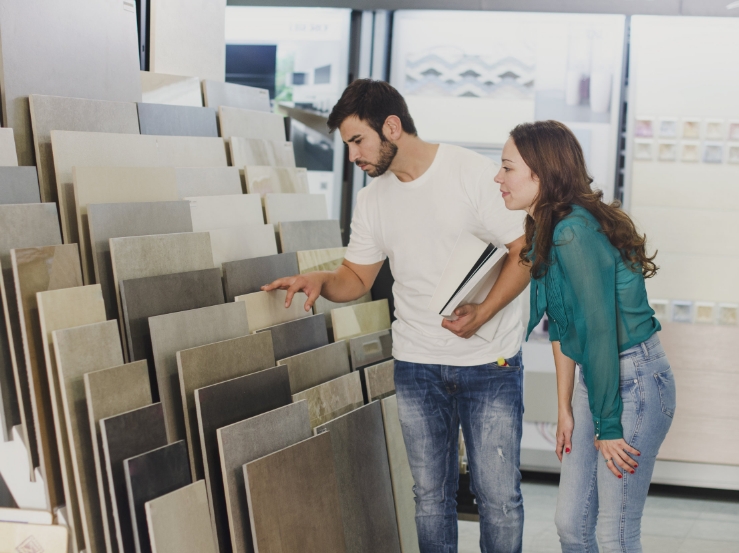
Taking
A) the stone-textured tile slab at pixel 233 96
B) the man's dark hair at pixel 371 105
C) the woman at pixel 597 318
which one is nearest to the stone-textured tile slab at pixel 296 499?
the woman at pixel 597 318

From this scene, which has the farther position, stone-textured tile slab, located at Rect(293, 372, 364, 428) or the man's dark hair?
stone-textured tile slab, located at Rect(293, 372, 364, 428)

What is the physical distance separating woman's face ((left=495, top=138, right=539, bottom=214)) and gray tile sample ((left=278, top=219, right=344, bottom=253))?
0.99 meters

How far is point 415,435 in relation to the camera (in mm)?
2119

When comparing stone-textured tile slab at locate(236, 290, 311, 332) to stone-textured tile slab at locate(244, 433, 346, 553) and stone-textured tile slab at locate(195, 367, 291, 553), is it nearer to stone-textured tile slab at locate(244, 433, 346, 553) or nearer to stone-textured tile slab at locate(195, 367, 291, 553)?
stone-textured tile slab at locate(195, 367, 291, 553)

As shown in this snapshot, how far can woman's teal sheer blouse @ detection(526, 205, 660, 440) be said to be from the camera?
5.03ft

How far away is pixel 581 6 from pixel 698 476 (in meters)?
2.14

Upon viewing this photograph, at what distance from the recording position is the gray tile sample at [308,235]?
8.33 feet

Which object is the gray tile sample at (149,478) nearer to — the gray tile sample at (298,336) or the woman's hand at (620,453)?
the gray tile sample at (298,336)

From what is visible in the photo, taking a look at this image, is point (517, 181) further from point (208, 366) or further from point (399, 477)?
point (399, 477)

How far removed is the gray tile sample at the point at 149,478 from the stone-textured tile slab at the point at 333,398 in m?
0.48

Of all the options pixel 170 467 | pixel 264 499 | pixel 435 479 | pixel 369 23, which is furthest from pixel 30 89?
pixel 369 23

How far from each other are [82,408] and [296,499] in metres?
0.57

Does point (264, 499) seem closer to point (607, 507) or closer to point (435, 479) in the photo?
point (435, 479)


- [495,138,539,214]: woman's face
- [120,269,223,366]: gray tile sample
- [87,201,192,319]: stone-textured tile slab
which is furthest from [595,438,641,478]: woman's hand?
[87,201,192,319]: stone-textured tile slab
